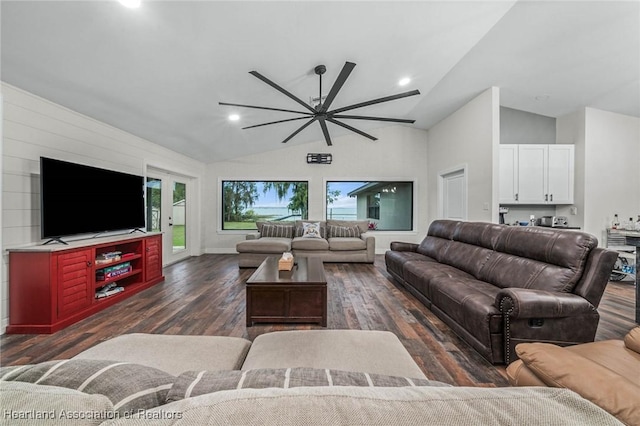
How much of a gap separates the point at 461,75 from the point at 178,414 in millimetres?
4963

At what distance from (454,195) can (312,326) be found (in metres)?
4.53

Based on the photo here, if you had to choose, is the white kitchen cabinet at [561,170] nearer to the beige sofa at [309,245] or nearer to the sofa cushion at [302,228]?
the beige sofa at [309,245]

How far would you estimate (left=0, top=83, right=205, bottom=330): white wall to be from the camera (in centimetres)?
234

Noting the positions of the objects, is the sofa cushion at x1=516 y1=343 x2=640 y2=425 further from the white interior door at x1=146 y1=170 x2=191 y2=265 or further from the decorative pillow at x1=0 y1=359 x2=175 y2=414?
the white interior door at x1=146 y1=170 x2=191 y2=265

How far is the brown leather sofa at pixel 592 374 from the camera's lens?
0.57 metres

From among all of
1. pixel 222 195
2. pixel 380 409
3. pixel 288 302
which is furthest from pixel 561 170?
pixel 222 195

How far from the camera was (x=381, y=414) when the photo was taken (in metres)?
0.40

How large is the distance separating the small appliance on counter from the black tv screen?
708 centimetres

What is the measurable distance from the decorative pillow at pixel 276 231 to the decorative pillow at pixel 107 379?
534 cm

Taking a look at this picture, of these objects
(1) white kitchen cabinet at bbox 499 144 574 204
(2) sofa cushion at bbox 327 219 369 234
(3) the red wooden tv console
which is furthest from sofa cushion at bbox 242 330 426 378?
(2) sofa cushion at bbox 327 219 369 234

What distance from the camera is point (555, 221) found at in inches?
190

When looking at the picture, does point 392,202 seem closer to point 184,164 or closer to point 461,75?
point 461,75

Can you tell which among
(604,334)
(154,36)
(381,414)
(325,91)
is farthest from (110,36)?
(604,334)

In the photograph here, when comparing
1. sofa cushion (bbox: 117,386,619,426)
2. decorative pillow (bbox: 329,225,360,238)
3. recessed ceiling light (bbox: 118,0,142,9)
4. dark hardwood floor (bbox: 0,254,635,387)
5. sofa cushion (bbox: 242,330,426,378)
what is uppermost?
recessed ceiling light (bbox: 118,0,142,9)
